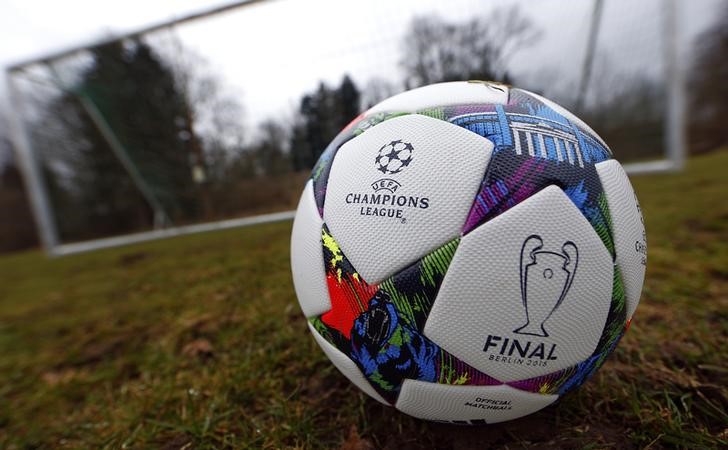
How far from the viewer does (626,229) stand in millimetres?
942

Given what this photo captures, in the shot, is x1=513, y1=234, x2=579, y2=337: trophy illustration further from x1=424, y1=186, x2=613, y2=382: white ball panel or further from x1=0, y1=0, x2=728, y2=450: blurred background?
x1=0, y1=0, x2=728, y2=450: blurred background

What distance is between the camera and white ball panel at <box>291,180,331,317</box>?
1.04m

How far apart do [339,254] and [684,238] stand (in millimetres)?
3028

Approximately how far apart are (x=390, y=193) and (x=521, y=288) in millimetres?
377

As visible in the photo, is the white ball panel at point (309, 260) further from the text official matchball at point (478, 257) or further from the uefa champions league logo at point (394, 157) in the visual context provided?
the uefa champions league logo at point (394, 157)

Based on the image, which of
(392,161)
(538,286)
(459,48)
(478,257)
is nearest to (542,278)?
(538,286)

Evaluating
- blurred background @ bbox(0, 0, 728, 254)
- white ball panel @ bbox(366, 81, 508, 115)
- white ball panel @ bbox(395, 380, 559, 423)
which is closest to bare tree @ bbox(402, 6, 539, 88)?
blurred background @ bbox(0, 0, 728, 254)

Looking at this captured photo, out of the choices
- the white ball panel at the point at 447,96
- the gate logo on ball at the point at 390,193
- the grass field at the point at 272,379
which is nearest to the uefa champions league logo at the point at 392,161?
the gate logo on ball at the point at 390,193

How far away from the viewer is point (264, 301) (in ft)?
7.25

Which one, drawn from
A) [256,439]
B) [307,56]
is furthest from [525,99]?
[307,56]

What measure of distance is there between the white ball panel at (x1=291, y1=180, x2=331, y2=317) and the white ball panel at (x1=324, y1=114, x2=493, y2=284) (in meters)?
0.08

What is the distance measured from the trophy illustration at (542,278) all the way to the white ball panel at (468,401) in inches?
8.2

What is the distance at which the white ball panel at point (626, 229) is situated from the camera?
3.04 ft

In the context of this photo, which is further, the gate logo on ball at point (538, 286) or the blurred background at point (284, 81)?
the blurred background at point (284, 81)
